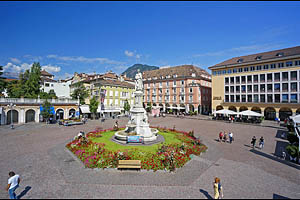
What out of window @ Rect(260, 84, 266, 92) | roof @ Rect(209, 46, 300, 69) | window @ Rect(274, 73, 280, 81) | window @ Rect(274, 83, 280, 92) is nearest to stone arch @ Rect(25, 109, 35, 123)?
roof @ Rect(209, 46, 300, 69)

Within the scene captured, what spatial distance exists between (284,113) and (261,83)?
900cm

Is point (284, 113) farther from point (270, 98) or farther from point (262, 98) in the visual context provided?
point (262, 98)

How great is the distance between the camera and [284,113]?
38156mm

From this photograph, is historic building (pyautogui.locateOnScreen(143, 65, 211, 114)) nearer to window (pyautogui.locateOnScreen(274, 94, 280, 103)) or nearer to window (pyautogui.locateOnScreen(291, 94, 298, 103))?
window (pyautogui.locateOnScreen(274, 94, 280, 103))

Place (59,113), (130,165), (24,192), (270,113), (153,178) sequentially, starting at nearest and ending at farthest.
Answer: (24,192)
(153,178)
(130,165)
(59,113)
(270,113)

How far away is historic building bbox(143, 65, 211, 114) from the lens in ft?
181

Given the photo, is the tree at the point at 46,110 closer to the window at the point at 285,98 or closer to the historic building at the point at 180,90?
the historic building at the point at 180,90

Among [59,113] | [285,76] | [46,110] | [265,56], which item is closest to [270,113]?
[285,76]

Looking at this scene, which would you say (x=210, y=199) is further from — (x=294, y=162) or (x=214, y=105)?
(x=214, y=105)

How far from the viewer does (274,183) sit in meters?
8.65

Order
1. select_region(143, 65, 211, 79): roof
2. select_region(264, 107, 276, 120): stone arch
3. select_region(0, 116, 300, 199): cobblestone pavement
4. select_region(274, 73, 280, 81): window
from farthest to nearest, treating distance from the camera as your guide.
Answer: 1. select_region(143, 65, 211, 79): roof
2. select_region(264, 107, 276, 120): stone arch
3. select_region(274, 73, 280, 81): window
4. select_region(0, 116, 300, 199): cobblestone pavement

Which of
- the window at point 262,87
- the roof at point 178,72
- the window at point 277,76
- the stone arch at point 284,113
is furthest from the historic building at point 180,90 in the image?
the window at point 277,76

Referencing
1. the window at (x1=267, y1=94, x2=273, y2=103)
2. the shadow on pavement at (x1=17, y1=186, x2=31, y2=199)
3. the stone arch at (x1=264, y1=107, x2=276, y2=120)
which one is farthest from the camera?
the stone arch at (x1=264, y1=107, x2=276, y2=120)

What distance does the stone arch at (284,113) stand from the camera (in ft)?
122
